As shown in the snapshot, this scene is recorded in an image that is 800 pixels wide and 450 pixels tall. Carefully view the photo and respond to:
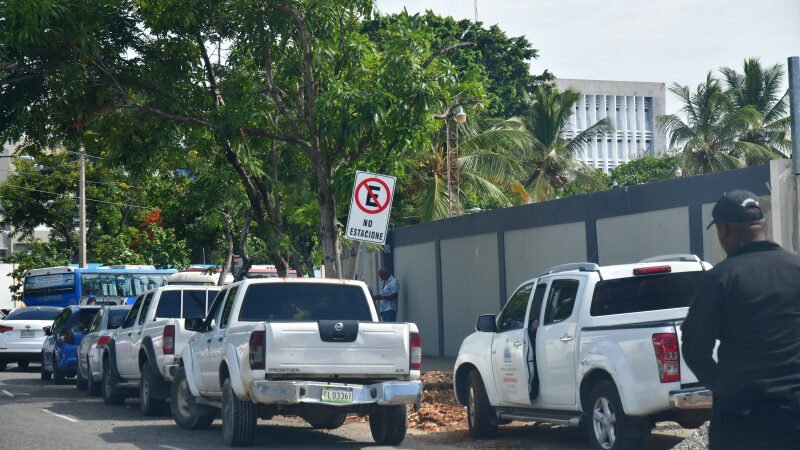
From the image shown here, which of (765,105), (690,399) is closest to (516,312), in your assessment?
(690,399)

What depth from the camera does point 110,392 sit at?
18.2 metres

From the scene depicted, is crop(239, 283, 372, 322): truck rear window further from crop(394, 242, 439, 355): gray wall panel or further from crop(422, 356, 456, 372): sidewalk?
crop(394, 242, 439, 355): gray wall panel

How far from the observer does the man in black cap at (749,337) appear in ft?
14.9

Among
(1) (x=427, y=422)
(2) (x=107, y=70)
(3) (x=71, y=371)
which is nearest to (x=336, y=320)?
(1) (x=427, y=422)

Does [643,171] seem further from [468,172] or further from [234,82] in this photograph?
[234,82]

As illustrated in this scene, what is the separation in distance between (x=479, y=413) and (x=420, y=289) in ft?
47.9

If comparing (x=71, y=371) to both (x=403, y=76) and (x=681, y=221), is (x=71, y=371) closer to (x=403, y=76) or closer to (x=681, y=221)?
(x=403, y=76)

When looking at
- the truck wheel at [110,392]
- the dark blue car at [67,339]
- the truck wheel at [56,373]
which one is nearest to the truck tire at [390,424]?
the truck wheel at [110,392]

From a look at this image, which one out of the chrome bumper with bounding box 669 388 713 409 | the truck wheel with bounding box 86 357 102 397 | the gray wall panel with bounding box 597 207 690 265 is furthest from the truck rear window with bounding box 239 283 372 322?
the truck wheel with bounding box 86 357 102 397

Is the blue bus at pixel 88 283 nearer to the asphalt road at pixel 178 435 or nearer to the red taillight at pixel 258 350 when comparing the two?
the asphalt road at pixel 178 435

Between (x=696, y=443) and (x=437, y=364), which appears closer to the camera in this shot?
(x=696, y=443)

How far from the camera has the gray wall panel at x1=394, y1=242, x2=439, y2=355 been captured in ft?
86.5

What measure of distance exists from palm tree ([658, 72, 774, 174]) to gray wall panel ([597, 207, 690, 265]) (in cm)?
2612

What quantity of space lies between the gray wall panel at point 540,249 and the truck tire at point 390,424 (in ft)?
26.0
